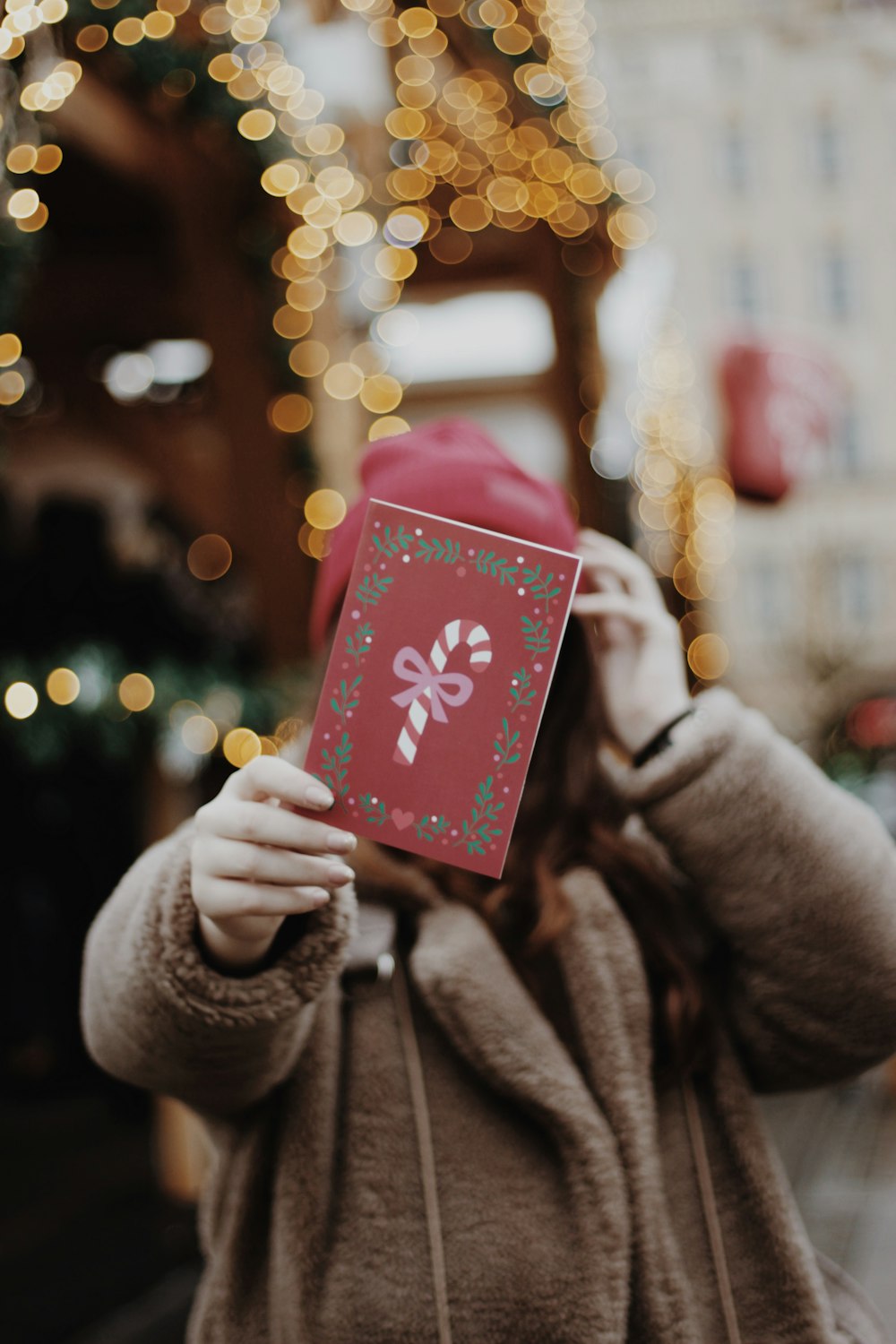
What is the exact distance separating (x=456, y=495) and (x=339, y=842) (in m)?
0.44

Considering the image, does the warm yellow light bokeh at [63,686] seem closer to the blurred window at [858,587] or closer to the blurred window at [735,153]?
the blurred window at [735,153]

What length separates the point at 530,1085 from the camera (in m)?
0.95

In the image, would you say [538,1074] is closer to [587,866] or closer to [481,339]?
[587,866]

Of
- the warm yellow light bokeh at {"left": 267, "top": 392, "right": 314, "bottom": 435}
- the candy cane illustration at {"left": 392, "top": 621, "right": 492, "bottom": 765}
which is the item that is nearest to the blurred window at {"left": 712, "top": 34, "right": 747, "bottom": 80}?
the warm yellow light bokeh at {"left": 267, "top": 392, "right": 314, "bottom": 435}

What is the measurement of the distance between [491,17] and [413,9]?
1.22 feet

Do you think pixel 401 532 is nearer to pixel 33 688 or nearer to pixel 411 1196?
pixel 411 1196

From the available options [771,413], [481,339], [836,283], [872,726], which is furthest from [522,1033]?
[836,283]

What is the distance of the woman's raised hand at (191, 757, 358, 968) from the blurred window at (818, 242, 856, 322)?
1173 centimetres

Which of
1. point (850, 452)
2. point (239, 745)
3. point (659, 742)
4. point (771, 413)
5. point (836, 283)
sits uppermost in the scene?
point (836, 283)

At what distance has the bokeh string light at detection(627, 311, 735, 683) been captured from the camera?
464 centimetres

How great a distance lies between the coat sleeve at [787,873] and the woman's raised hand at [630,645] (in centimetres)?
5

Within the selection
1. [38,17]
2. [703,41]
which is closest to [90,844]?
[38,17]

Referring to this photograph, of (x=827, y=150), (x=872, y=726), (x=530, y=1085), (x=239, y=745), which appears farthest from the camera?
(x=827, y=150)

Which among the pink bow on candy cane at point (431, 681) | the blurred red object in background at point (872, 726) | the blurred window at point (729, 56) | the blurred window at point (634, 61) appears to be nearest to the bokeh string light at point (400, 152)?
the pink bow on candy cane at point (431, 681)
